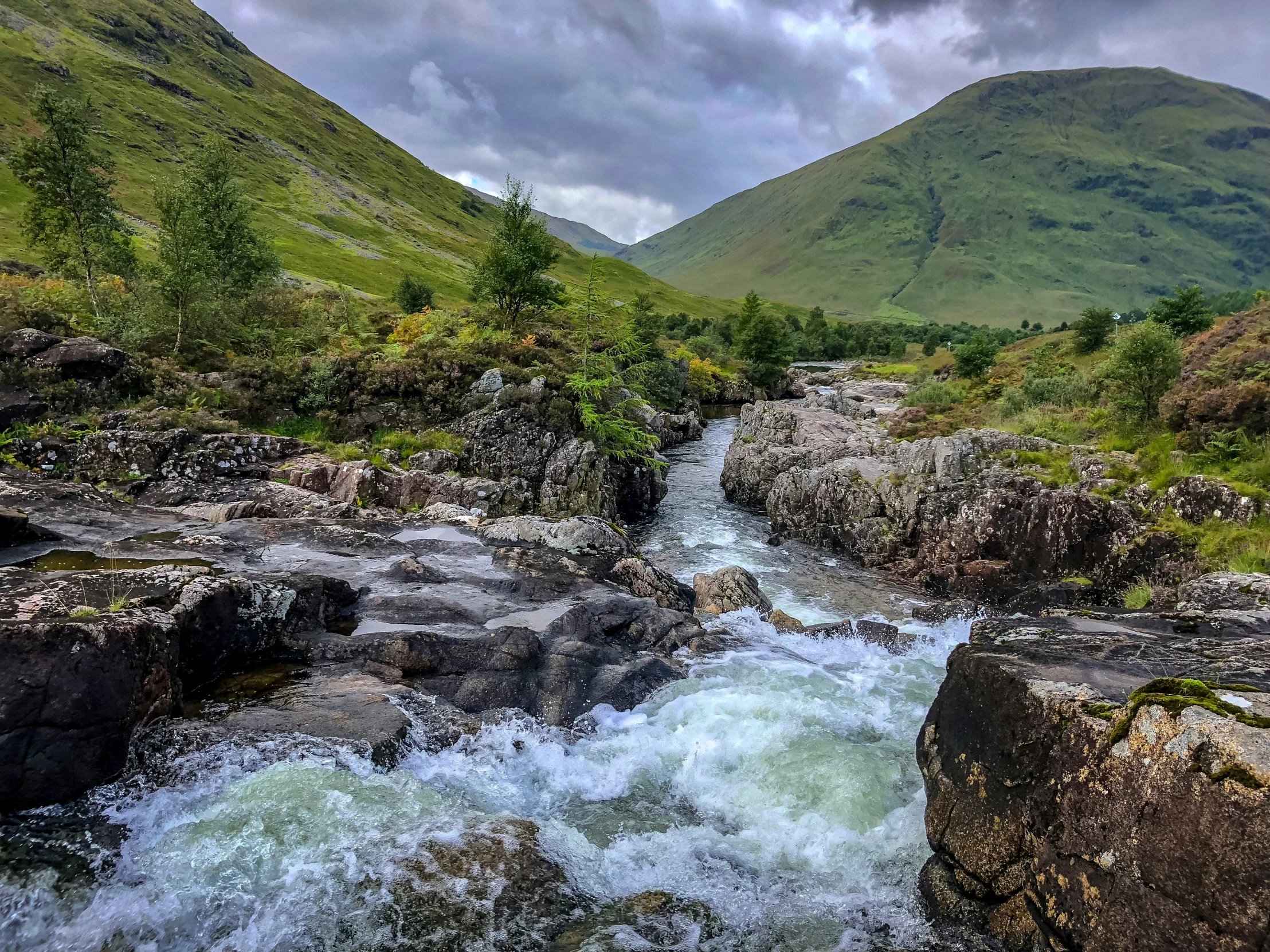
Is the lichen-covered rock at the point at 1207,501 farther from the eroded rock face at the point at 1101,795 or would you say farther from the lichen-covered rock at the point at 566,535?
the lichen-covered rock at the point at 566,535

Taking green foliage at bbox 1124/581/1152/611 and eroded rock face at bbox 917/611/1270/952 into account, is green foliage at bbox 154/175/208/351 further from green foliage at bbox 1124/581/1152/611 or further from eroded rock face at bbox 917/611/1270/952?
green foliage at bbox 1124/581/1152/611

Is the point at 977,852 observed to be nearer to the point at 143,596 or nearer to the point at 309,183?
the point at 143,596

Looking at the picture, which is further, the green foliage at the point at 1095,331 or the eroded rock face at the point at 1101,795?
the green foliage at the point at 1095,331

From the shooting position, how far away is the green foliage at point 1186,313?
3819 cm

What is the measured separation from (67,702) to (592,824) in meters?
7.05

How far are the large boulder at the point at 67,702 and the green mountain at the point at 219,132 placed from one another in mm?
88619

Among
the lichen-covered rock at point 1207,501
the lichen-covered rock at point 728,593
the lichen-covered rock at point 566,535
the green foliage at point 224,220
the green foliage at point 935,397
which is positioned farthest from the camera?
the green foliage at point 935,397

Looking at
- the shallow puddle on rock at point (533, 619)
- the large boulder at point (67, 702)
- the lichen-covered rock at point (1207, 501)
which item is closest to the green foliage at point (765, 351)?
the lichen-covered rock at point (1207, 501)

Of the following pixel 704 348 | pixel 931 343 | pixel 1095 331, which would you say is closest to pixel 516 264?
pixel 1095 331

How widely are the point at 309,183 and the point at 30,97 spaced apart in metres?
145

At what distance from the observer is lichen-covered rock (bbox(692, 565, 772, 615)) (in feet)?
59.4

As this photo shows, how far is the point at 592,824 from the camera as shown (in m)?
8.99

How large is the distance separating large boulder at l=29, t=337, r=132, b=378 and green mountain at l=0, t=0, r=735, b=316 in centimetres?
6642

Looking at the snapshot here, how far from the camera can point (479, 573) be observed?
1641 cm
